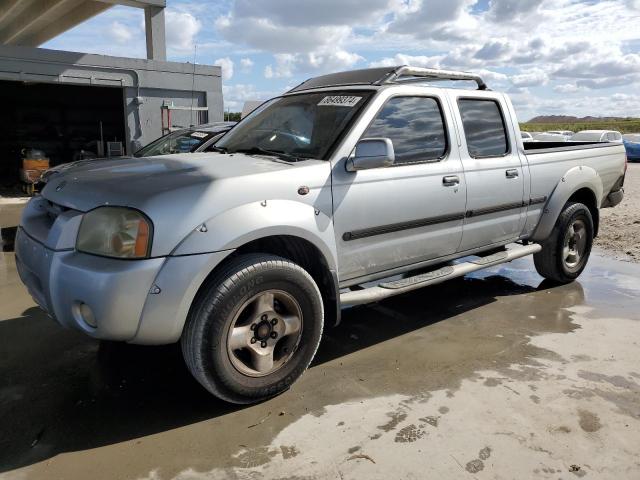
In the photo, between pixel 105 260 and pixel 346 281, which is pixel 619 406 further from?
pixel 105 260

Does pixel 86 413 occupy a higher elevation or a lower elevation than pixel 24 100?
lower

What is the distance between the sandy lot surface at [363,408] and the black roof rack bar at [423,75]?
2004mm

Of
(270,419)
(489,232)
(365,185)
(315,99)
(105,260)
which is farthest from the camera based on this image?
(489,232)

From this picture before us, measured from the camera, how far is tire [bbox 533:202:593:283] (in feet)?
17.6

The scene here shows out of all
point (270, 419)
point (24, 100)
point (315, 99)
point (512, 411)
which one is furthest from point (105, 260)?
point (24, 100)

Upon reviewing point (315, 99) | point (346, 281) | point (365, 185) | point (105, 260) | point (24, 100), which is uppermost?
point (24, 100)

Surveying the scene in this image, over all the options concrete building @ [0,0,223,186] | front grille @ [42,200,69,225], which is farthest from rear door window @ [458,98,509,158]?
concrete building @ [0,0,223,186]

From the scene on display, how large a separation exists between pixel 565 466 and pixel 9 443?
2.81 metres

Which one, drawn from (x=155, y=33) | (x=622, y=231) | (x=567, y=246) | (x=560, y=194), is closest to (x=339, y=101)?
(x=560, y=194)

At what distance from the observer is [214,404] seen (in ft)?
10.5

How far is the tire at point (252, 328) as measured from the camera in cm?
288

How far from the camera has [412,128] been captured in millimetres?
4012

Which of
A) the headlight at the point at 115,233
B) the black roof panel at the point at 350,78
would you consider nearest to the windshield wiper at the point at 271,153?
the black roof panel at the point at 350,78

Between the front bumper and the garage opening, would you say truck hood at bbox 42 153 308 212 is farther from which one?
the garage opening
